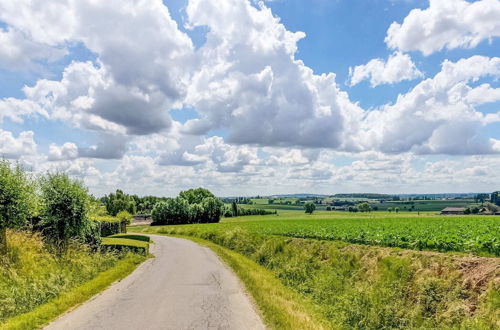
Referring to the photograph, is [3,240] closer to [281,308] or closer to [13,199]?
[13,199]

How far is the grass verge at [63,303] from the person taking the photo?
10.5 m

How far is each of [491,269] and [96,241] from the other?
24.6 metres

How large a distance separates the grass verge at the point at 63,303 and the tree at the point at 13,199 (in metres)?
5.39

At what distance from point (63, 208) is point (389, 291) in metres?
19.1

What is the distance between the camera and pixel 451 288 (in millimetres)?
13188

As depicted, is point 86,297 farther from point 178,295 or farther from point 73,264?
point 73,264

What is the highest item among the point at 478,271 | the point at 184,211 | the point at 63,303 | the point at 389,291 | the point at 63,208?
the point at 63,208

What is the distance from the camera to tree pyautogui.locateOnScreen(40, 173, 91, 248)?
2138 cm

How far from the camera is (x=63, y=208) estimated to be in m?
21.7

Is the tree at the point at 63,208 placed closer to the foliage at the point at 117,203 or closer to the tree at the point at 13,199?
the tree at the point at 13,199

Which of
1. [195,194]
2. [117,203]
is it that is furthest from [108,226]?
[117,203]

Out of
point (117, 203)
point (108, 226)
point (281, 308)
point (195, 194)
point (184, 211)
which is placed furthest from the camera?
point (117, 203)

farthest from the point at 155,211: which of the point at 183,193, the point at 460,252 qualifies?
the point at 460,252

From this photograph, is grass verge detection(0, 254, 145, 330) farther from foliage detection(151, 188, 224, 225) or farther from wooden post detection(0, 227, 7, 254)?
foliage detection(151, 188, 224, 225)
